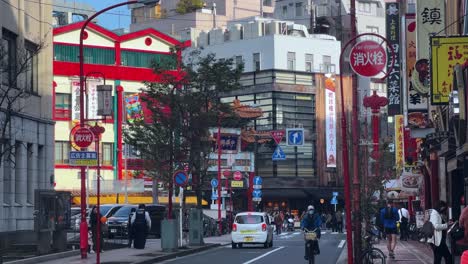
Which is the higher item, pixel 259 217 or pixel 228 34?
pixel 228 34

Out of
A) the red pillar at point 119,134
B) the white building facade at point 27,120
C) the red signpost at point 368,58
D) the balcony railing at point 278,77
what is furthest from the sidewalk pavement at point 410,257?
the balcony railing at point 278,77

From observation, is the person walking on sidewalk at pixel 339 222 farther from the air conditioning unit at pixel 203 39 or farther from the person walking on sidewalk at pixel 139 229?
the air conditioning unit at pixel 203 39

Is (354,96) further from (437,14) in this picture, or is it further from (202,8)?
(202,8)

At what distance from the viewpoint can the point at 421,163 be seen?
2183 inches

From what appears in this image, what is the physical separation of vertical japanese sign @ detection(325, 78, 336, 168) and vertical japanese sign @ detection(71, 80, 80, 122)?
89.4 ft

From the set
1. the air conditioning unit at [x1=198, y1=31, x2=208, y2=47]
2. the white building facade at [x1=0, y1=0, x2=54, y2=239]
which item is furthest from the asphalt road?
the air conditioning unit at [x1=198, y1=31, x2=208, y2=47]

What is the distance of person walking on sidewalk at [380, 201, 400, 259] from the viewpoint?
115 feet

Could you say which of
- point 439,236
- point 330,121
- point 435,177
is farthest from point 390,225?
point 330,121

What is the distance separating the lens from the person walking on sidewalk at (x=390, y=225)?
34969 mm

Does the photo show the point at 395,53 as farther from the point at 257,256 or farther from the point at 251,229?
the point at 257,256

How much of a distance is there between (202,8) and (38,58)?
84.7 metres

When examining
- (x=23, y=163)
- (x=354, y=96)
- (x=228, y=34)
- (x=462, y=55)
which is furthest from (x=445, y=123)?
(x=228, y=34)

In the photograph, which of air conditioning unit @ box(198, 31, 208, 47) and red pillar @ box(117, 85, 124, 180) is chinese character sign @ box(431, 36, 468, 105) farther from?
air conditioning unit @ box(198, 31, 208, 47)

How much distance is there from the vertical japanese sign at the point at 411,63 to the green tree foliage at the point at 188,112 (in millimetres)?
8578
